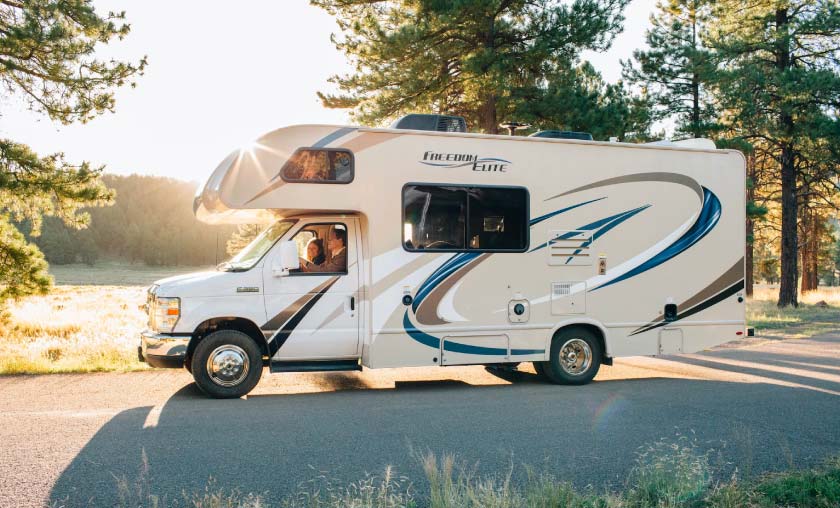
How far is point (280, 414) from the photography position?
8055mm

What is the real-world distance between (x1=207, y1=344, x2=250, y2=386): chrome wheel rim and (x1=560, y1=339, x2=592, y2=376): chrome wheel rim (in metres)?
4.26

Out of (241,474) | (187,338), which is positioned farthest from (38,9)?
(241,474)

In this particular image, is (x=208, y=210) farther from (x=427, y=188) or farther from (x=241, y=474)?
(x=241, y=474)

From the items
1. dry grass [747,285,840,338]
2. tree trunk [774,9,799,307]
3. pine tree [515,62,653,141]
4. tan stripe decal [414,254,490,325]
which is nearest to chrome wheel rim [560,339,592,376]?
tan stripe decal [414,254,490,325]

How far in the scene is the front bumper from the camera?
866cm

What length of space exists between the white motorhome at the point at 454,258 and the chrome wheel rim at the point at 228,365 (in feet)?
0.06

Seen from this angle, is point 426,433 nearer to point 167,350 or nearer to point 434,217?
point 434,217

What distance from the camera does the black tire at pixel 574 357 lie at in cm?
1018

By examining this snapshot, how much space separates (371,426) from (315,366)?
6.30 ft

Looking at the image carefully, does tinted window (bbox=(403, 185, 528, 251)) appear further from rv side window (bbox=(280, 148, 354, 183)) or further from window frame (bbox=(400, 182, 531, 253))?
rv side window (bbox=(280, 148, 354, 183))

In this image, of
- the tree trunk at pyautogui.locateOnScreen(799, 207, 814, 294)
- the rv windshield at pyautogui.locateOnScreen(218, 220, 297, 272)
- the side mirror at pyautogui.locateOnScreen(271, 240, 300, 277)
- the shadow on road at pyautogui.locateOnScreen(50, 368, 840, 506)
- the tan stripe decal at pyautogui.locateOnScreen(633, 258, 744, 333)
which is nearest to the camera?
the shadow on road at pyautogui.locateOnScreen(50, 368, 840, 506)

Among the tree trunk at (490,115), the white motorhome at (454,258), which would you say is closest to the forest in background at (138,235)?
the tree trunk at (490,115)

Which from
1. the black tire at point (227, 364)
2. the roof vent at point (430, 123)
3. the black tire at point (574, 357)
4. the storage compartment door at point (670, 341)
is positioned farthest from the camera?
the storage compartment door at point (670, 341)

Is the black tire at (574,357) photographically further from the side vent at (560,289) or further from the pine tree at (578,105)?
the pine tree at (578,105)
